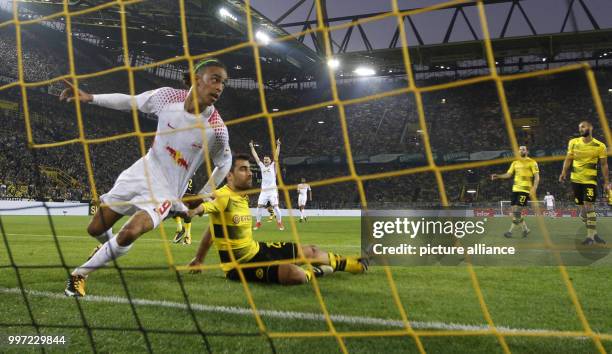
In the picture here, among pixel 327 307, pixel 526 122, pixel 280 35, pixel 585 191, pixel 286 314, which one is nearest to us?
pixel 286 314

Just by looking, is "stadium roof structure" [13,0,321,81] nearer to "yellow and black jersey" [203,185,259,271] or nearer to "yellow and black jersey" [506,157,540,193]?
"yellow and black jersey" [506,157,540,193]

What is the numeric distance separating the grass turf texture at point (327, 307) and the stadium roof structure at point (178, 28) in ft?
49.9

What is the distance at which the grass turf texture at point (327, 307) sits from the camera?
2625mm

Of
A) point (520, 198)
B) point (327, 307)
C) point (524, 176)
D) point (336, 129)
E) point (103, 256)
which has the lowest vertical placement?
point (520, 198)

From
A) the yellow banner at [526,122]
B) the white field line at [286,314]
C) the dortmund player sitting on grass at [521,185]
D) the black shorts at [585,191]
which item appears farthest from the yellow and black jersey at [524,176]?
the yellow banner at [526,122]

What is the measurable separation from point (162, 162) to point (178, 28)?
23.7 metres

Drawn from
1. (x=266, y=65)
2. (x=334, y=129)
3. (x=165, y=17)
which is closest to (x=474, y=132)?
(x=334, y=129)

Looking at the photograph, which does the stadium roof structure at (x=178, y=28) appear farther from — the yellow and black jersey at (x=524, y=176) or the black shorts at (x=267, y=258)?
the black shorts at (x=267, y=258)

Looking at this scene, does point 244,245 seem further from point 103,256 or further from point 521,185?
point 521,185

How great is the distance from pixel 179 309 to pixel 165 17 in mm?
23759

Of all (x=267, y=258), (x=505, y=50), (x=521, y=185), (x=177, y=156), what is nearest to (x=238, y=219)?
(x=267, y=258)

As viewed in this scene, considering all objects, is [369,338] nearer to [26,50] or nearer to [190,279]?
[190,279]

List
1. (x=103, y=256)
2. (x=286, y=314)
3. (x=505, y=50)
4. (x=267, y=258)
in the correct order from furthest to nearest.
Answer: (x=505, y=50), (x=267, y=258), (x=103, y=256), (x=286, y=314)

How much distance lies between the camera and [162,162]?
151 inches
